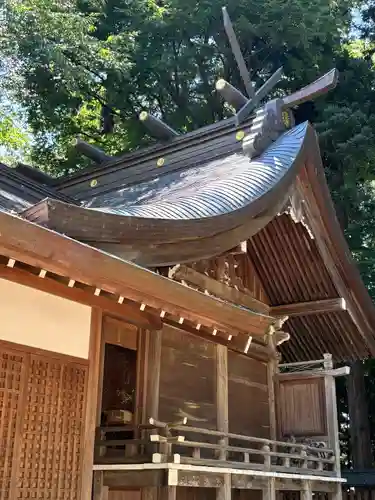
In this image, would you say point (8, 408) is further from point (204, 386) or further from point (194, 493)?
point (194, 493)

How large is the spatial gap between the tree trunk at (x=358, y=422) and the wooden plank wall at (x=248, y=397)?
286 inches

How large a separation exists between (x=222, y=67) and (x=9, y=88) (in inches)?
229

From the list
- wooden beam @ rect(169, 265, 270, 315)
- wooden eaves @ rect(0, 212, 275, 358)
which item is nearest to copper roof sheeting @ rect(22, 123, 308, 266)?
wooden eaves @ rect(0, 212, 275, 358)

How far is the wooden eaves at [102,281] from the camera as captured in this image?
148 inches

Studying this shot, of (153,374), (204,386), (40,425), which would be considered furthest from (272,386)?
(40,425)

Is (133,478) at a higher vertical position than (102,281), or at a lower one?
lower

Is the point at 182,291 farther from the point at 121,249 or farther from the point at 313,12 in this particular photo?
the point at 313,12

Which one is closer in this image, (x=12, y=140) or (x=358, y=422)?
(x=358, y=422)

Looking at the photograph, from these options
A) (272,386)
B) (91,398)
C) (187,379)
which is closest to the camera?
(91,398)

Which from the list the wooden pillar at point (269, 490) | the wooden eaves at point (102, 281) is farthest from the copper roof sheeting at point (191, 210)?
the wooden pillar at point (269, 490)

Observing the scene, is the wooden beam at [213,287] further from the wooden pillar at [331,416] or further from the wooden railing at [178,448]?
the wooden railing at [178,448]

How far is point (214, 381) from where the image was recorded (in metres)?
7.54

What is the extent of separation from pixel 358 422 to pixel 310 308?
25.0 ft

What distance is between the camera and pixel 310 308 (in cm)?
867
